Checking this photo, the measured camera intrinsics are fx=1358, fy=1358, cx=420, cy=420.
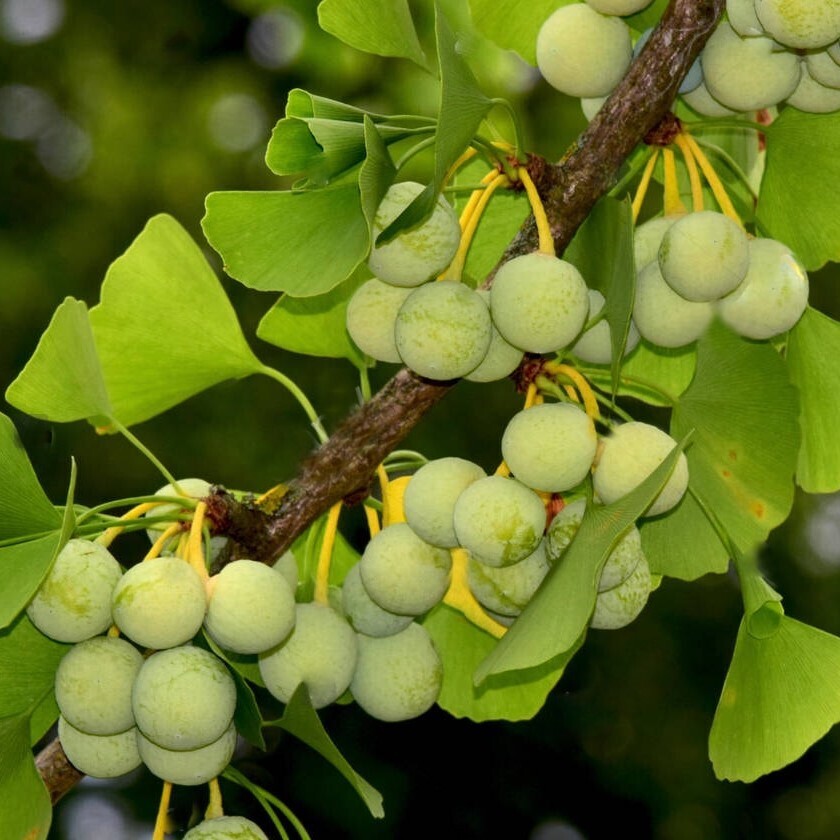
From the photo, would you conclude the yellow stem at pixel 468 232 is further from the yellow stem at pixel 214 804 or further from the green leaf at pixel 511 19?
the yellow stem at pixel 214 804

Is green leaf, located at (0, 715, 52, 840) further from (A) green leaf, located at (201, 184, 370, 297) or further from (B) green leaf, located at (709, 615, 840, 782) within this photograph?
(B) green leaf, located at (709, 615, 840, 782)

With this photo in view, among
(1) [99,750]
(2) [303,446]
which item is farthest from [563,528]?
(2) [303,446]

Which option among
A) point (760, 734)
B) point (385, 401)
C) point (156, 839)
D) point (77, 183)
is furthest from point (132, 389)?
point (77, 183)

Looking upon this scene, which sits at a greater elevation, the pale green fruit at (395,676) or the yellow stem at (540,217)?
the yellow stem at (540,217)

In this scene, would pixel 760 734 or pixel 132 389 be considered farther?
pixel 132 389

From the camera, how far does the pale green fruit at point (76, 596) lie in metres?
0.93

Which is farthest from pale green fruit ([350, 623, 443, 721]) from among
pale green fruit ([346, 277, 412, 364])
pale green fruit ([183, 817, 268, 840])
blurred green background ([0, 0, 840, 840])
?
blurred green background ([0, 0, 840, 840])

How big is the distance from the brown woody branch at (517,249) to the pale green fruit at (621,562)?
0.18m

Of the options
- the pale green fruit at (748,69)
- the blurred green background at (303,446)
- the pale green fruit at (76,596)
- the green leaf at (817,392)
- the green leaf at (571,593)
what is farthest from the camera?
the blurred green background at (303,446)

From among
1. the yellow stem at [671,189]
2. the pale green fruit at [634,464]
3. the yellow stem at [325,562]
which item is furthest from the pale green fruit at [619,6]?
the yellow stem at [325,562]

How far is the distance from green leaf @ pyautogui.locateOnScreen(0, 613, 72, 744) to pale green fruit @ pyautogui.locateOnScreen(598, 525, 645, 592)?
0.39 metres

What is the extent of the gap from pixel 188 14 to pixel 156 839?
7.20 feet

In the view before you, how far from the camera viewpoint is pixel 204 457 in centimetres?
243

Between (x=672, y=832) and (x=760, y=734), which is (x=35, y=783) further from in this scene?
(x=672, y=832)
